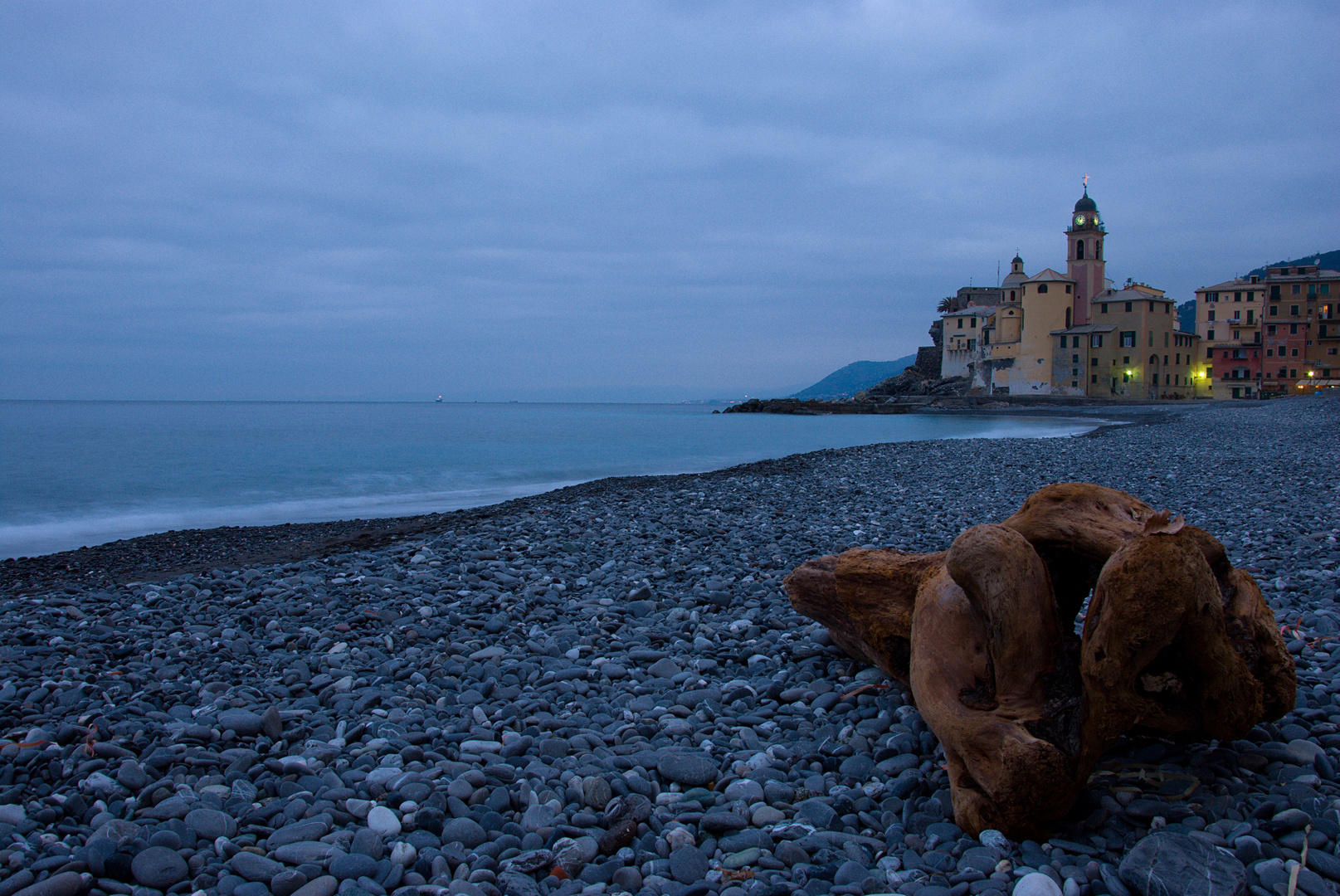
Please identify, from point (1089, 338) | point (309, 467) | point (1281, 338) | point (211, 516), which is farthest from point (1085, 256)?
point (211, 516)

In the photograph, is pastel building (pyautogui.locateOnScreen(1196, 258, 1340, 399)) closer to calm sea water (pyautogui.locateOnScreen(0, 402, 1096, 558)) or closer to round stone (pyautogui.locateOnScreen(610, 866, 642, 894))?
calm sea water (pyautogui.locateOnScreen(0, 402, 1096, 558))

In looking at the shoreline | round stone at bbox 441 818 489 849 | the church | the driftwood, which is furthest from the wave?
the church

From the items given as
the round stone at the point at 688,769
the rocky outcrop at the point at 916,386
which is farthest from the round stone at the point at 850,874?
the rocky outcrop at the point at 916,386

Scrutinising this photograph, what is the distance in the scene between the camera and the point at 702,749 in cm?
372

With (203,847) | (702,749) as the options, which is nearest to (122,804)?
(203,847)

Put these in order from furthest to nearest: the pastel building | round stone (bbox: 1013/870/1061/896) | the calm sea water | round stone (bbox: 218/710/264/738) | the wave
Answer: the pastel building
the calm sea water
the wave
round stone (bbox: 218/710/264/738)
round stone (bbox: 1013/870/1061/896)

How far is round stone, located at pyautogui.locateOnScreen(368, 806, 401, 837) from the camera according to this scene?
9.98 ft

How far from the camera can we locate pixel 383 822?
3082 mm

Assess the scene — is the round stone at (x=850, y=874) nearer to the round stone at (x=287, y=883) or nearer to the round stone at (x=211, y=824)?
the round stone at (x=287, y=883)

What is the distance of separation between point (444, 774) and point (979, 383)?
8574cm

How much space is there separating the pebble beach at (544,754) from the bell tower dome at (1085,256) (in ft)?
253

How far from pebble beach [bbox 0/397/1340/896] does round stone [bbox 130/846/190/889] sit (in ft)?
0.04

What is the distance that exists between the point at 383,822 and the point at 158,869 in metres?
0.78

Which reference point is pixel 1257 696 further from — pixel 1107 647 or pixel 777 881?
pixel 777 881
